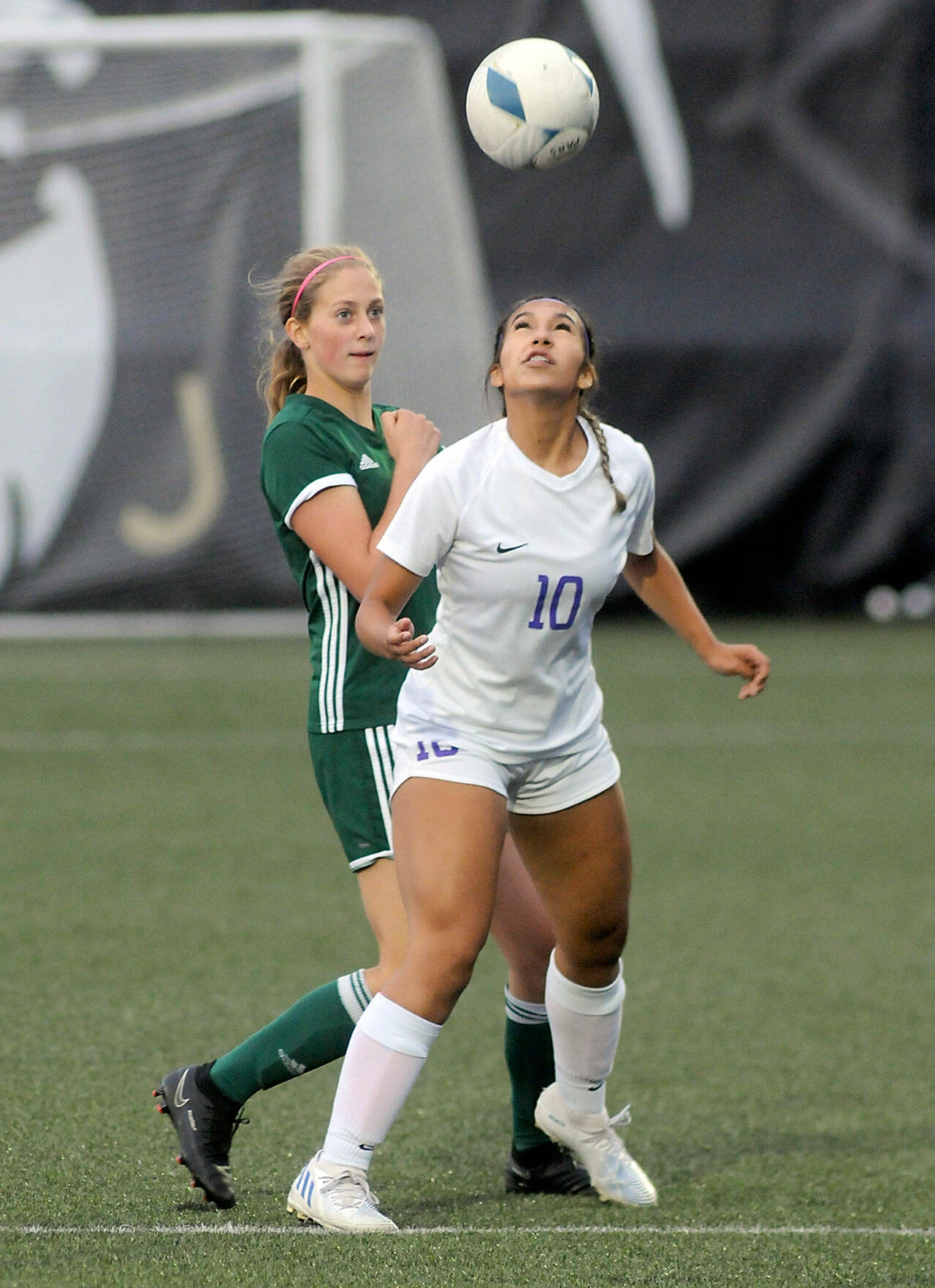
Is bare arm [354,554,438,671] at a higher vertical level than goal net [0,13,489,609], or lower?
lower

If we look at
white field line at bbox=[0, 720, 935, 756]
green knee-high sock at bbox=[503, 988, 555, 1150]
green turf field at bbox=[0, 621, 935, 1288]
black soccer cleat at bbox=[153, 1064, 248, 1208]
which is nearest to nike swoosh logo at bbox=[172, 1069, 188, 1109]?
black soccer cleat at bbox=[153, 1064, 248, 1208]

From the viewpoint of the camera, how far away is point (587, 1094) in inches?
159

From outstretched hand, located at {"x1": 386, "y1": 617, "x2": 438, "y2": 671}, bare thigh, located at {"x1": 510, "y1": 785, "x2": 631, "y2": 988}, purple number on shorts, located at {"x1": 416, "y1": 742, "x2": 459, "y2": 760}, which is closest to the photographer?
outstretched hand, located at {"x1": 386, "y1": 617, "x2": 438, "y2": 671}

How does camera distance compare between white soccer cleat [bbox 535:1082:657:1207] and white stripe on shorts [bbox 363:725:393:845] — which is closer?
white stripe on shorts [bbox 363:725:393:845]

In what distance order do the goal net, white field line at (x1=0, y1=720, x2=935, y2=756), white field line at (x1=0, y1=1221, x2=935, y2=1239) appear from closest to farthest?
1. white field line at (x1=0, y1=1221, x2=935, y2=1239)
2. white field line at (x1=0, y1=720, x2=935, y2=756)
3. the goal net

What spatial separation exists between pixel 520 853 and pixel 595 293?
44.6 ft

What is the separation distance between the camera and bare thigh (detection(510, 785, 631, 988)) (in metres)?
3.77

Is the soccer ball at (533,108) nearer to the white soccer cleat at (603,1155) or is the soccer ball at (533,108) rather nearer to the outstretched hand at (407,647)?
the outstretched hand at (407,647)

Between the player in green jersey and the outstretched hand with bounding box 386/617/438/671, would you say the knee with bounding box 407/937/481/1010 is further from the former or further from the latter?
the outstretched hand with bounding box 386/617/438/671

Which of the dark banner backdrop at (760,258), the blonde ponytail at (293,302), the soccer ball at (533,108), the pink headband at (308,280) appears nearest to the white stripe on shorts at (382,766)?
the blonde ponytail at (293,302)

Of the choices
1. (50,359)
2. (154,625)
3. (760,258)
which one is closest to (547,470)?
(154,625)

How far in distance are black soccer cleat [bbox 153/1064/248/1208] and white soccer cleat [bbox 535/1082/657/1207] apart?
0.67 m

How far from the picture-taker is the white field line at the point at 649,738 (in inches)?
413

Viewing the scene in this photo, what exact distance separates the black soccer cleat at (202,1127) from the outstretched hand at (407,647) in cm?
106
